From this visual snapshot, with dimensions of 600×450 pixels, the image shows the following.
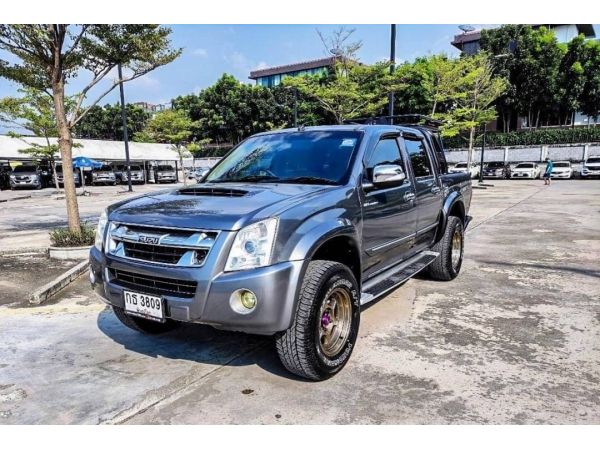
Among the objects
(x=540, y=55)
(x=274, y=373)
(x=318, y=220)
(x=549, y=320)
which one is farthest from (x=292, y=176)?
(x=540, y=55)

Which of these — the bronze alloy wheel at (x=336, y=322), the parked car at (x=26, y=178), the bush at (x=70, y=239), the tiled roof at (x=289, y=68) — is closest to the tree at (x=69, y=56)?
the bush at (x=70, y=239)

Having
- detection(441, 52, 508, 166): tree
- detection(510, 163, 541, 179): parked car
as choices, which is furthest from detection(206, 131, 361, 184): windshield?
detection(510, 163, 541, 179): parked car

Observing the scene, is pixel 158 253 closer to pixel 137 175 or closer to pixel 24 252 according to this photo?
pixel 24 252

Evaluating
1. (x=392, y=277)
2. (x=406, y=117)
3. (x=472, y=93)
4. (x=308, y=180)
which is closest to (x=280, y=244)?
(x=308, y=180)

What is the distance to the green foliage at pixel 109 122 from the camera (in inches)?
2078

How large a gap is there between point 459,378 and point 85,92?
729cm

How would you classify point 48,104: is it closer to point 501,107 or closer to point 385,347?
point 385,347

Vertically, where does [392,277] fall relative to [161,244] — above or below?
below

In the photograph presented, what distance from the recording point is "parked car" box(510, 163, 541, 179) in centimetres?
3266

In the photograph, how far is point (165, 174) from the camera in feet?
127

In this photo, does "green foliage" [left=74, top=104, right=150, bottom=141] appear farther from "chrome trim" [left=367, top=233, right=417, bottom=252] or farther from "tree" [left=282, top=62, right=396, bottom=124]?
"chrome trim" [left=367, top=233, right=417, bottom=252]

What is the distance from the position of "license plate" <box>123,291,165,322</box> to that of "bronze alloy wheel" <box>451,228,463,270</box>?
4.05 meters

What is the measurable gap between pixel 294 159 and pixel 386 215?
0.94 metres

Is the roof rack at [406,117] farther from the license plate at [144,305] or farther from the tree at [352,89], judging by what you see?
the tree at [352,89]
